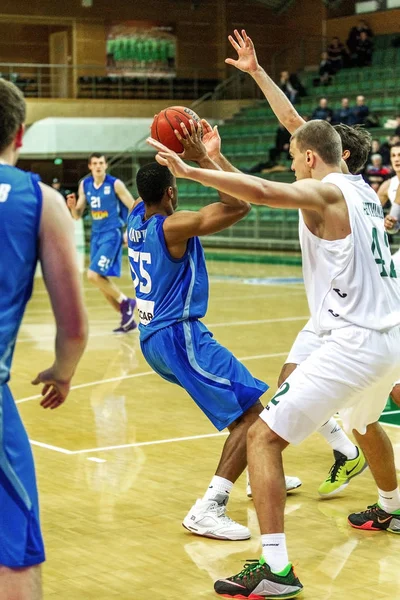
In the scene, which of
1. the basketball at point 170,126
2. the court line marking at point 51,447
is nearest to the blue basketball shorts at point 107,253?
the court line marking at point 51,447

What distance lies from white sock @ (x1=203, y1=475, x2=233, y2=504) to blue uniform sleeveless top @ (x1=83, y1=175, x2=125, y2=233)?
25.0 ft

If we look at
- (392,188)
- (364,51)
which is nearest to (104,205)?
(392,188)

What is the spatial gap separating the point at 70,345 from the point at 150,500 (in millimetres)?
2831

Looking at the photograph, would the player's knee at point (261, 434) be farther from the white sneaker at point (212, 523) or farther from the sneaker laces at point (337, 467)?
the sneaker laces at point (337, 467)

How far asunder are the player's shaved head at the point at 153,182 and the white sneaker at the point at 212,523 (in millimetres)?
1474

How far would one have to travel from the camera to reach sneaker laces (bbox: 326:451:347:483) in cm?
563

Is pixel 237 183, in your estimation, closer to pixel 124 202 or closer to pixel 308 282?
pixel 308 282

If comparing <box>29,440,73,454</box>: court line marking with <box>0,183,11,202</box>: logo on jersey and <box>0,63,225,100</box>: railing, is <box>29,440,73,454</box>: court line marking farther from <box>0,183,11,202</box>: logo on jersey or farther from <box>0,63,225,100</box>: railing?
<box>0,63,225,100</box>: railing

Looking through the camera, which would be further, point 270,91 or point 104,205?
point 104,205

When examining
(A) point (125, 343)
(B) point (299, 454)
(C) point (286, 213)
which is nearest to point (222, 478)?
(B) point (299, 454)

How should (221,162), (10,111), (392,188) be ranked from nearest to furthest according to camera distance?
(10,111) < (221,162) < (392,188)

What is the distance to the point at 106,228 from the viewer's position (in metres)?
12.5

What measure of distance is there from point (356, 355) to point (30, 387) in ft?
16.1

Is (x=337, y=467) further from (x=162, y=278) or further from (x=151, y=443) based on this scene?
(x=151, y=443)
